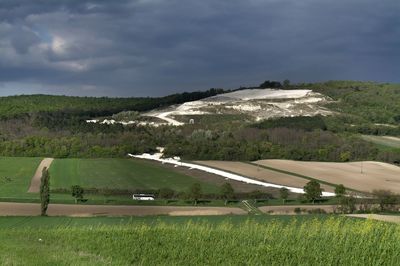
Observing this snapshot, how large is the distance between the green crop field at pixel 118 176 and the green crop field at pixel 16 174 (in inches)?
161

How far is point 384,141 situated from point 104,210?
86.5m

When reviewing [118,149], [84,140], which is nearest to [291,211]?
[118,149]

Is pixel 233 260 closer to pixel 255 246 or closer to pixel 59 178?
pixel 255 246

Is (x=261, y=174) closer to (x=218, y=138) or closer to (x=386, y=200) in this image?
(x=386, y=200)

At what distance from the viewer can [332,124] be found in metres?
148

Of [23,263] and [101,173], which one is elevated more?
[23,263]

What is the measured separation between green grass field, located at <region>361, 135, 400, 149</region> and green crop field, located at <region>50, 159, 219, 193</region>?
5476 cm

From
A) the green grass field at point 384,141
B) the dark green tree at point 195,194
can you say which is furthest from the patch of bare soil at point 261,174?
the green grass field at point 384,141

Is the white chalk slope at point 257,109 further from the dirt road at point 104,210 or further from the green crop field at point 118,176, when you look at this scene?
the dirt road at point 104,210

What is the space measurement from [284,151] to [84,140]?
48404 millimetres

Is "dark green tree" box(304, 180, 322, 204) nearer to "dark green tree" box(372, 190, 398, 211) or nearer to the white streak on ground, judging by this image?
the white streak on ground

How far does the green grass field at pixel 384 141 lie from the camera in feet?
409

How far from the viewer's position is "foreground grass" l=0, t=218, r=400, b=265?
14.6 meters

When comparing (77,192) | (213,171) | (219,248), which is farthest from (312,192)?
(219,248)
